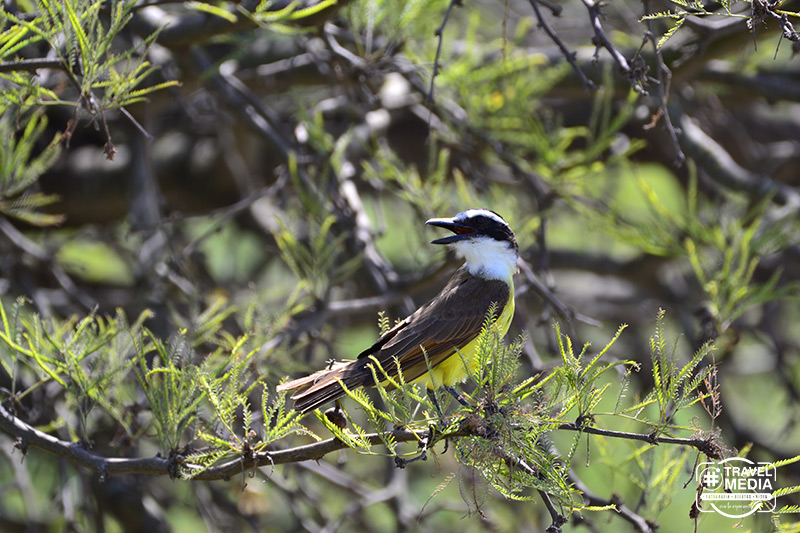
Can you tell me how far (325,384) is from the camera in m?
2.28

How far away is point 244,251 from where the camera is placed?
23.6 feet

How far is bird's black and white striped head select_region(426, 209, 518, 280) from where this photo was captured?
3.15 meters

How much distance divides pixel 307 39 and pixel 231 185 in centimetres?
192

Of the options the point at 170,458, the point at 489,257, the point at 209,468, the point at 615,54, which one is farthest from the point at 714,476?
the point at 170,458

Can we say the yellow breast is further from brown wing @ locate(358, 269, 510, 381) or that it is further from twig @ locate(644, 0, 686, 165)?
twig @ locate(644, 0, 686, 165)

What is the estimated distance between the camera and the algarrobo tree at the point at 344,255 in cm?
185

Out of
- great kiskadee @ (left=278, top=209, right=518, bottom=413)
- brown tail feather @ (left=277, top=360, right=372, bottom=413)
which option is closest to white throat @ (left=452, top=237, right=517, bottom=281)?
great kiskadee @ (left=278, top=209, right=518, bottom=413)

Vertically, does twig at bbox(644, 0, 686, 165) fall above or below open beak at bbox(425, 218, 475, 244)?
above

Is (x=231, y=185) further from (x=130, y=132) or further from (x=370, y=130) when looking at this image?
(x=370, y=130)

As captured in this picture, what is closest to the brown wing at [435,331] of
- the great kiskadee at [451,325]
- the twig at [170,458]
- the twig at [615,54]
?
the great kiskadee at [451,325]

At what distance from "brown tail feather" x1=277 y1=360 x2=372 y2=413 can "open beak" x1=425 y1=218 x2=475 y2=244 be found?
2.29 ft

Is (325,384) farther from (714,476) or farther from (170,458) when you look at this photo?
(714,476)

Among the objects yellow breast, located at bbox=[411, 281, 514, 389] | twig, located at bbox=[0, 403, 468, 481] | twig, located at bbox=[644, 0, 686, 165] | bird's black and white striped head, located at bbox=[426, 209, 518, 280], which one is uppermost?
twig, located at bbox=[644, 0, 686, 165]

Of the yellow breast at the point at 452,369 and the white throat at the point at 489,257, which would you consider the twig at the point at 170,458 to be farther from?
the white throat at the point at 489,257
